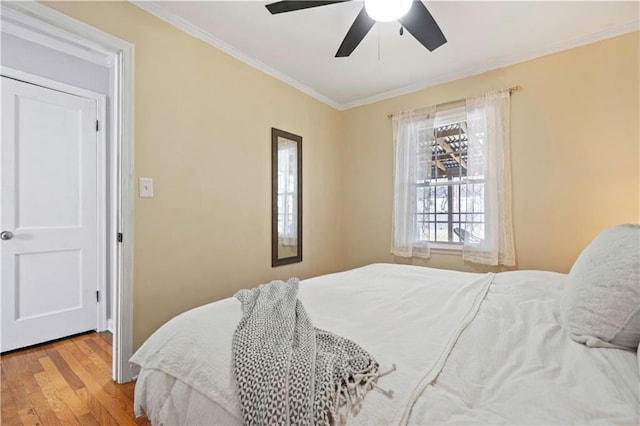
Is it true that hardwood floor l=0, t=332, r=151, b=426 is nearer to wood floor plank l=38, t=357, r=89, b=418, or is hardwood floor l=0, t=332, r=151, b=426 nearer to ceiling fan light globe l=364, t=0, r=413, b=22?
wood floor plank l=38, t=357, r=89, b=418

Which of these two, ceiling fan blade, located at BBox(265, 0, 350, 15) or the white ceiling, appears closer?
ceiling fan blade, located at BBox(265, 0, 350, 15)

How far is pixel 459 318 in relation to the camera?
3.78 ft

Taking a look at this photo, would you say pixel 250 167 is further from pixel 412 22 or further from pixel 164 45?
pixel 412 22

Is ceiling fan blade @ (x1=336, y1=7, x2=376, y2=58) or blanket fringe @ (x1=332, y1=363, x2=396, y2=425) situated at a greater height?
ceiling fan blade @ (x1=336, y1=7, x2=376, y2=58)

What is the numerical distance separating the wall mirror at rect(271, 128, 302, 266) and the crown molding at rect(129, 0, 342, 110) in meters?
0.55

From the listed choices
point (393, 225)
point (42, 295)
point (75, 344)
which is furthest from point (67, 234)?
point (393, 225)

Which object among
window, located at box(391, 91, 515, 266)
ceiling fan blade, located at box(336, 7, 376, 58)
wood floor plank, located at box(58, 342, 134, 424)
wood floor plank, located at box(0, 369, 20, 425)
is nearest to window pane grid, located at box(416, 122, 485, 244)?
window, located at box(391, 91, 515, 266)

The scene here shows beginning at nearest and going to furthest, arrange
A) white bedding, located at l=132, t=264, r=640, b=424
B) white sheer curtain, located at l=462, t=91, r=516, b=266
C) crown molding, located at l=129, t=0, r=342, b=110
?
white bedding, located at l=132, t=264, r=640, b=424 < crown molding, located at l=129, t=0, r=342, b=110 < white sheer curtain, located at l=462, t=91, r=516, b=266

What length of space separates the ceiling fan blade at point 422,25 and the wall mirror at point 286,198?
1.51m

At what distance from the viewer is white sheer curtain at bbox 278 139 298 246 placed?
2.92 meters

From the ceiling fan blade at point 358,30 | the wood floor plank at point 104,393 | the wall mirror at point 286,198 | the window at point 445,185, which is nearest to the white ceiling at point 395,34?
the ceiling fan blade at point 358,30

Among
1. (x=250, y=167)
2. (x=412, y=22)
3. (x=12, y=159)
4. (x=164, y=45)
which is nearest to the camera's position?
(x=412, y=22)

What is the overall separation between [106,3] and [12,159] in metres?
1.51

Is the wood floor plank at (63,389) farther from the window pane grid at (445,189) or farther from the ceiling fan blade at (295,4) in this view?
the window pane grid at (445,189)
